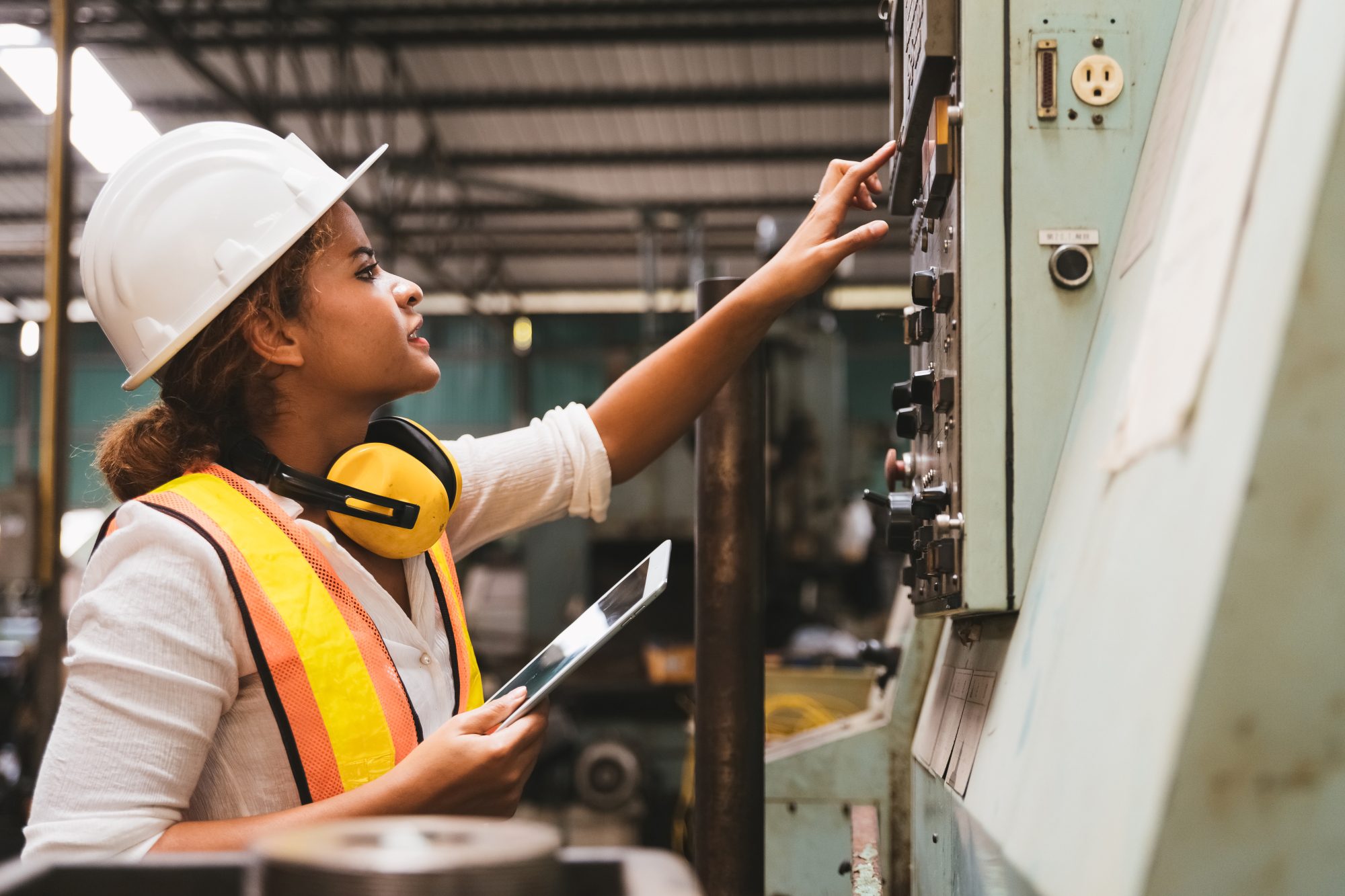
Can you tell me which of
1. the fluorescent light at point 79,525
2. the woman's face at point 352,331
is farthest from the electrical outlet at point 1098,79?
the fluorescent light at point 79,525

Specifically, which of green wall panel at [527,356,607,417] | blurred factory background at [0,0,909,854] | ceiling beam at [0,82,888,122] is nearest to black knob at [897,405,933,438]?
blurred factory background at [0,0,909,854]

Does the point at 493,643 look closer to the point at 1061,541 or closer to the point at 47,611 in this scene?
the point at 47,611

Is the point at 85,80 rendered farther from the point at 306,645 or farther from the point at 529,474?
the point at 306,645

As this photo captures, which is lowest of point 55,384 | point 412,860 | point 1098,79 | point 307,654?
point 412,860

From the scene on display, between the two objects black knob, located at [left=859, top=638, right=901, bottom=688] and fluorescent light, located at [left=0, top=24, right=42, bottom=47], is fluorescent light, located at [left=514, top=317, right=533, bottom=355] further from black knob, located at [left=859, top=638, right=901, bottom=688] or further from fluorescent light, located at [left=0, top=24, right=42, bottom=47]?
black knob, located at [left=859, top=638, right=901, bottom=688]

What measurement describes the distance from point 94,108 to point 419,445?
508 centimetres

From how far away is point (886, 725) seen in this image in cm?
215

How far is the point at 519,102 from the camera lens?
7.39m

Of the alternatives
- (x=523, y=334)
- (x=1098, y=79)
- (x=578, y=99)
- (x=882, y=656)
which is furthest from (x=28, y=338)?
(x=1098, y=79)

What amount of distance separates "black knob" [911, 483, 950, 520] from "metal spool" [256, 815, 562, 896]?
74cm

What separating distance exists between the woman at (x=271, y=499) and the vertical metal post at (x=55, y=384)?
238 cm

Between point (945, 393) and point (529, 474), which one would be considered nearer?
point (945, 393)

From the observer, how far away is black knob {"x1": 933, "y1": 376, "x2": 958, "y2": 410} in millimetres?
1135

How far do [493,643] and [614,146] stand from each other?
12.6 ft
